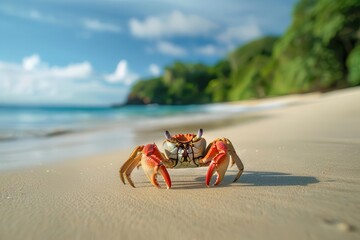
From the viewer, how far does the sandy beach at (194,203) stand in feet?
6.22

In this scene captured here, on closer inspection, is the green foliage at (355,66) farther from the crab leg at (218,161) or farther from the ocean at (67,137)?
the crab leg at (218,161)

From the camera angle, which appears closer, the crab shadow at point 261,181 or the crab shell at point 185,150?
the crab shadow at point 261,181

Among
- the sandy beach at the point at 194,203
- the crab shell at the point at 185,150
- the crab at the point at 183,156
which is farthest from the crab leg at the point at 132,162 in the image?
the crab shell at the point at 185,150

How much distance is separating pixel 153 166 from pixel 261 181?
3.62ft

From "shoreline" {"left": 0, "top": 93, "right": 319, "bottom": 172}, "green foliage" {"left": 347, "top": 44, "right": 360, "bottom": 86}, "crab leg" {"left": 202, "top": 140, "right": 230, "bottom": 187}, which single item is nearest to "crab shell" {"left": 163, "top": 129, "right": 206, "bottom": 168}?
"crab leg" {"left": 202, "top": 140, "right": 230, "bottom": 187}

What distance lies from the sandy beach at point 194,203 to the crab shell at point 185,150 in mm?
251

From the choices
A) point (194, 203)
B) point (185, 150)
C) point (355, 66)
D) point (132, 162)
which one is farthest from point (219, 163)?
point (355, 66)

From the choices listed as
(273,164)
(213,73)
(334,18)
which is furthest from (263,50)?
(273,164)

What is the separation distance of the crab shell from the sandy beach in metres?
0.25

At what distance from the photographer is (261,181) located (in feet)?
10.2

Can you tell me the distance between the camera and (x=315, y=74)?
29766mm

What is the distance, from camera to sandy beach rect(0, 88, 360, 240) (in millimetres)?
1896

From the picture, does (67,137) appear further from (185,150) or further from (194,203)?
(194,203)

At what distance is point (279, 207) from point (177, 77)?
10393 centimetres
